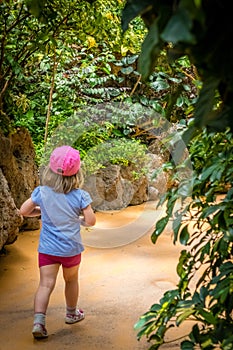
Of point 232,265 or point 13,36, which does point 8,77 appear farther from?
point 232,265

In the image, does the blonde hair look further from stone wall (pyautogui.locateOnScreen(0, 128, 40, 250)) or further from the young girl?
stone wall (pyautogui.locateOnScreen(0, 128, 40, 250))

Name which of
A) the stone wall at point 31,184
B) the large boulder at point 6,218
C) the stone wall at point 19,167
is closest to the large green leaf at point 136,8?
the stone wall at point 31,184

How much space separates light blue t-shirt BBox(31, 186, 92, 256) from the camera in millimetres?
2281

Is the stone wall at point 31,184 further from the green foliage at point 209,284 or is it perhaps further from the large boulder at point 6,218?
the green foliage at point 209,284

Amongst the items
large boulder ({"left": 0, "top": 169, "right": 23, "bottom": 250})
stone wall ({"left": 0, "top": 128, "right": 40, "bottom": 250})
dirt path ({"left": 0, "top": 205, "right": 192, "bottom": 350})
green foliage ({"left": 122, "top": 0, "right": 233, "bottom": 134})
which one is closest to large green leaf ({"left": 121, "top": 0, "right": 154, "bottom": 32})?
green foliage ({"left": 122, "top": 0, "right": 233, "bottom": 134})

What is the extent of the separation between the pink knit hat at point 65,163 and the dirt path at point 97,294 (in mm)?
763

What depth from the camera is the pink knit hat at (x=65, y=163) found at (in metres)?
2.28

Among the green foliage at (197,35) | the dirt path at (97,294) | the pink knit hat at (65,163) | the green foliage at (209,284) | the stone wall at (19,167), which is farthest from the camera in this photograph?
the stone wall at (19,167)

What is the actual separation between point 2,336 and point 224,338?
157 cm

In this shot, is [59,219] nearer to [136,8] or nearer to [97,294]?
[97,294]

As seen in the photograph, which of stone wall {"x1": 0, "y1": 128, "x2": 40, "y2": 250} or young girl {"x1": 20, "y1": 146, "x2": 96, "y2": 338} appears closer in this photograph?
young girl {"x1": 20, "y1": 146, "x2": 96, "y2": 338}

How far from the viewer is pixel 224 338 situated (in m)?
0.82

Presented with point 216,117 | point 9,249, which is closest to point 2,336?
point 9,249

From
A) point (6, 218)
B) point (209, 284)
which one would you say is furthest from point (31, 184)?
point (209, 284)
